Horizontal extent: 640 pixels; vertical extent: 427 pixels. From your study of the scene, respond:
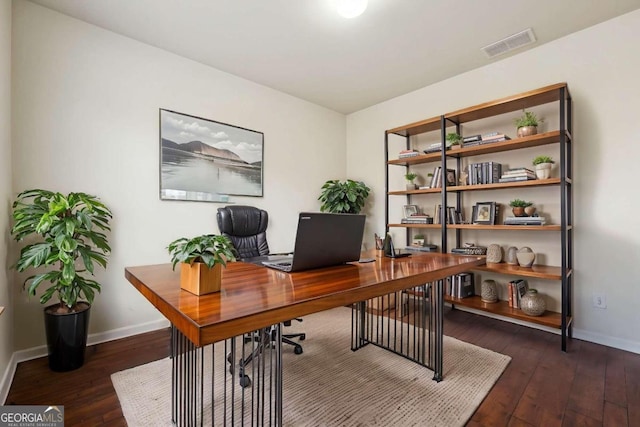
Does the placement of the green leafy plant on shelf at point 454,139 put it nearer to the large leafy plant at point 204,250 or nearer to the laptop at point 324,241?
the laptop at point 324,241

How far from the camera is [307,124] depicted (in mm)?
4020

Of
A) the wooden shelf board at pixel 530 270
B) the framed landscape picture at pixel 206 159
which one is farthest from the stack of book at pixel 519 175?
the framed landscape picture at pixel 206 159

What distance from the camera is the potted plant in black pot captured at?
6.10ft

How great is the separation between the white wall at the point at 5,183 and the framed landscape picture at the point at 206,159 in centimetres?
99

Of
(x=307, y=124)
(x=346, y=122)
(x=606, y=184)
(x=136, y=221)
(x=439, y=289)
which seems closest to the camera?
(x=439, y=289)

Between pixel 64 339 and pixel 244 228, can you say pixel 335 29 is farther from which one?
pixel 64 339

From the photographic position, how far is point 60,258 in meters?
1.85

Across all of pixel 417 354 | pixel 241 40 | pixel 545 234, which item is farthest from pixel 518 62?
pixel 417 354

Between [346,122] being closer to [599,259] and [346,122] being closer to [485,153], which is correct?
[485,153]

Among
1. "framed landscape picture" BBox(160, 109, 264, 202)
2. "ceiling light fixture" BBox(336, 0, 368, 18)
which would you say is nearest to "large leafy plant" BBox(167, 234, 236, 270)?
"ceiling light fixture" BBox(336, 0, 368, 18)

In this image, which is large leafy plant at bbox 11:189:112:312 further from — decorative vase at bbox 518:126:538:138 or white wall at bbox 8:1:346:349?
decorative vase at bbox 518:126:538:138

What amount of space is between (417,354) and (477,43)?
8.90 feet

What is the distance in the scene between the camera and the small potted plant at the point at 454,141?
9.87ft
